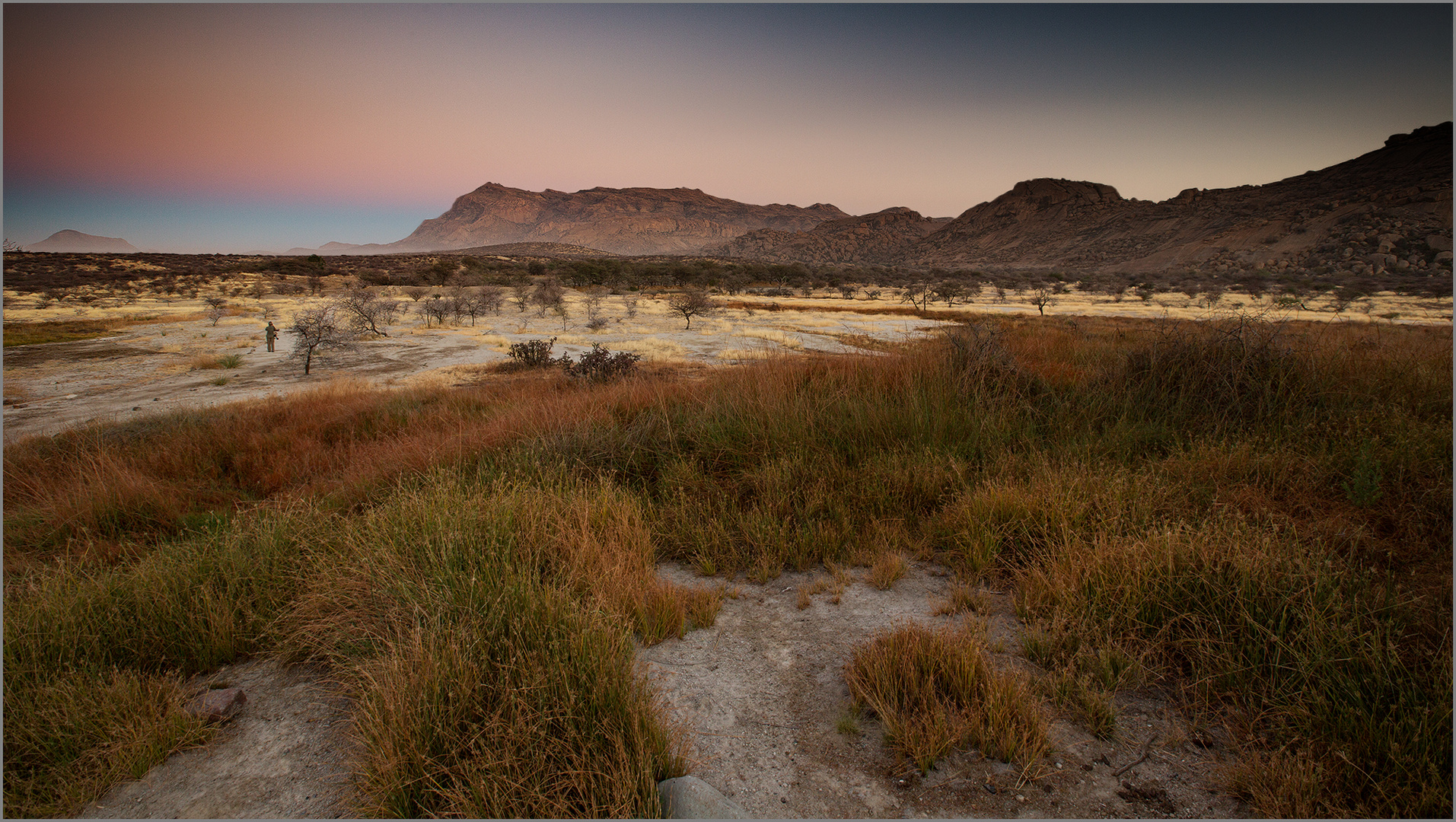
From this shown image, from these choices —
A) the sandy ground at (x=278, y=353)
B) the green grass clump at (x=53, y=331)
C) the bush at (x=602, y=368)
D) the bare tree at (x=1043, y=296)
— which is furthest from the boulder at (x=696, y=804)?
the bare tree at (x=1043, y=296)

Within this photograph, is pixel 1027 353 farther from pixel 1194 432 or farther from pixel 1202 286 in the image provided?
pixel 1202 286

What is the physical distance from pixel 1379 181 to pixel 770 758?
110m

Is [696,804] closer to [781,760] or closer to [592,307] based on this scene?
[781,760]

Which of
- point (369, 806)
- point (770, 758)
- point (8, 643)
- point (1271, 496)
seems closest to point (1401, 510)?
point (1271, 496)

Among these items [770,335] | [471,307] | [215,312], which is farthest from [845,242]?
→ [215,312]

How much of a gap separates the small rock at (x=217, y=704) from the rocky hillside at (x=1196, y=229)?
65.5 ft

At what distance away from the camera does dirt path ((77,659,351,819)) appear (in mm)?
2291

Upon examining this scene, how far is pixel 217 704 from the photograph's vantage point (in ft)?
9.23

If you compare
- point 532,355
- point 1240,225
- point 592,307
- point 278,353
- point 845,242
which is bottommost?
point 278,353

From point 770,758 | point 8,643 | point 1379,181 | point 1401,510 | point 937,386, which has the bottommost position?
point 770,758

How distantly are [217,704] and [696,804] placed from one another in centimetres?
256

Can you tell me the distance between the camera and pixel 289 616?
3.27 meters

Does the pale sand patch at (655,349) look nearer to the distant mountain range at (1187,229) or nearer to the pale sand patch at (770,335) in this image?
the pale sand patch at (770,335)

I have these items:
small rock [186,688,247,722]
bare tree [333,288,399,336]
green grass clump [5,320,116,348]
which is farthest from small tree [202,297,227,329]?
small rock [186,688,247,722]
